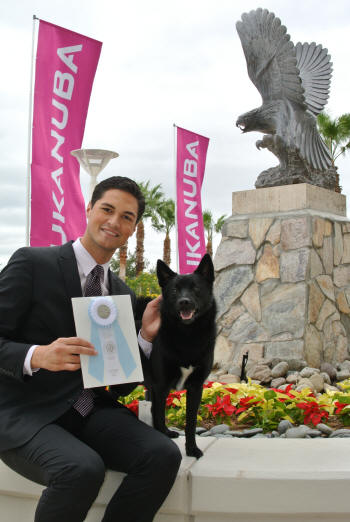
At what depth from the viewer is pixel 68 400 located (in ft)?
7.48

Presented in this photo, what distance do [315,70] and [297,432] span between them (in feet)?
21.6

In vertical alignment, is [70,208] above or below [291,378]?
above

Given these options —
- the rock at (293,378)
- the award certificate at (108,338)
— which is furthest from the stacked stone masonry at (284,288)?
the award certificate at (108,338)

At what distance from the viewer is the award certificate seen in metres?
2.15

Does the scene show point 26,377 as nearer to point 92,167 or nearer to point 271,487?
point 271,487

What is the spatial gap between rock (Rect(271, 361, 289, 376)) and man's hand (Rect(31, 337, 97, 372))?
14.5ft

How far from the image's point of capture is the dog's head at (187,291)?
252 cm

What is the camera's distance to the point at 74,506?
6.48 ft

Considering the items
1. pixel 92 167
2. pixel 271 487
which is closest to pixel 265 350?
pixel 92 167

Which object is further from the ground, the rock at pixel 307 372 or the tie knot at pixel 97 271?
the tie knot at pixel 97 271

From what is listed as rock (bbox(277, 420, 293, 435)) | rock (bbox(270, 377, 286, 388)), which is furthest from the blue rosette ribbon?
rock (bbox(270, 377, 286, 388))

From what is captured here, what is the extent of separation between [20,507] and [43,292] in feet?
3.45

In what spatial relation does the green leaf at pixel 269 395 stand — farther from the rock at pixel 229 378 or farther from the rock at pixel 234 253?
the rock at pixel 234 253

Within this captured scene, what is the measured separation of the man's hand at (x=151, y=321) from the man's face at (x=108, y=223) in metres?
0.35
